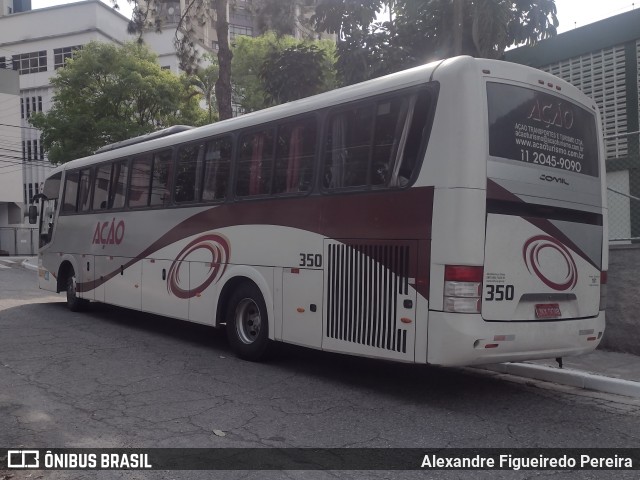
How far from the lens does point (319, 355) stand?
349 inches

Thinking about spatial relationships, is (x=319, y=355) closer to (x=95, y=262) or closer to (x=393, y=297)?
(x=393, y=297)

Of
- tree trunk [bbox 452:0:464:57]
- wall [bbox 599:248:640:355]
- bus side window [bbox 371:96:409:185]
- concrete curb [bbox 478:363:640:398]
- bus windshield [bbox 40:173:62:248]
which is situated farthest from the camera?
bus windshield [bbox 40:173:62:248]

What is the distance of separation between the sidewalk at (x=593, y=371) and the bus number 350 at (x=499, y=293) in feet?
5.93

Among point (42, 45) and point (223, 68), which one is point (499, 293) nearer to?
point (223, 68)

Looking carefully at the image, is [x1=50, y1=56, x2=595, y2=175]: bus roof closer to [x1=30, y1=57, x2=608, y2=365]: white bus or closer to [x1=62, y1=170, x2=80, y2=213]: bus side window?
[x1=30, y1=57, x2=608, y2=365]: white bus

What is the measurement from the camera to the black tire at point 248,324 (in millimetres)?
8060

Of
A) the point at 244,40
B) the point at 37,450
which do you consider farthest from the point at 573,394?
the point at 244,40

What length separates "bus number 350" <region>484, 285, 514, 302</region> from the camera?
5852mm

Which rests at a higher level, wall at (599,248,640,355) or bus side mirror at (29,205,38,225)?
bus side mirror at (29,205,38,225)

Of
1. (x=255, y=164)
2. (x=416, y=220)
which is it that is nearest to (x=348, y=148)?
(x=416, y=220)

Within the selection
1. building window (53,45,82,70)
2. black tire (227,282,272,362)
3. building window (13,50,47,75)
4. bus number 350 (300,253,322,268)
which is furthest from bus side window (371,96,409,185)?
building window (13,50,47,75)

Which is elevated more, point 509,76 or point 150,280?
point 509,76

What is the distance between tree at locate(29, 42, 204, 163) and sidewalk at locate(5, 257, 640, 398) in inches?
944

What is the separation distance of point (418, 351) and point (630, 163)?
5871 millimetres
